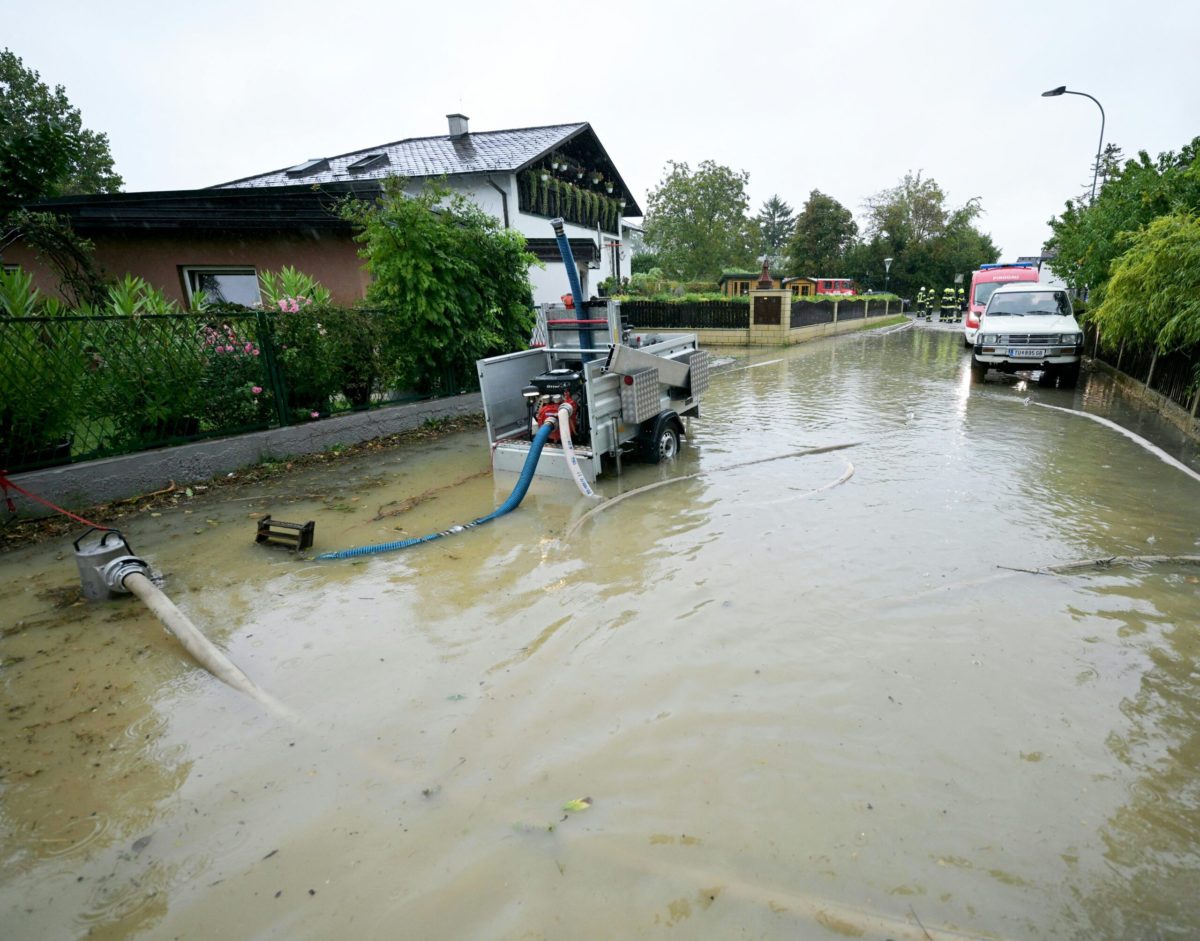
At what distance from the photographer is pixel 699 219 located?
37062 millimetres

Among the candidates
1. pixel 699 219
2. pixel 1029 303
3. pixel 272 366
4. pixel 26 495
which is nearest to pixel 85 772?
pixel 26 495

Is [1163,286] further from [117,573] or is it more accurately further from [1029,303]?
[117,573]

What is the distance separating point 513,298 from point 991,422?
7963mm

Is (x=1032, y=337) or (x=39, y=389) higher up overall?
(x=39, y=389)

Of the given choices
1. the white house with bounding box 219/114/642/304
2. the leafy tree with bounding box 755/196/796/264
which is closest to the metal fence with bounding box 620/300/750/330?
the white house with bounding box 219/114/642/304

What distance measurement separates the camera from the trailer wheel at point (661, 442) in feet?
23.0

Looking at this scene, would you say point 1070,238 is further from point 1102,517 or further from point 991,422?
point 1102,517

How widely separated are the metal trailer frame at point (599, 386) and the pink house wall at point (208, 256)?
7256mm

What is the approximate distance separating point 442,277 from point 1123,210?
1449cm

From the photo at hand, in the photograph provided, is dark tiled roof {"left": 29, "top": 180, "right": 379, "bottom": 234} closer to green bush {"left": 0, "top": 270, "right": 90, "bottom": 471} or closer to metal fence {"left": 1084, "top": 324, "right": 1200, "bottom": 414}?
green bush {"left": 0, "top": 270, "right": 90, "bottom": 471}

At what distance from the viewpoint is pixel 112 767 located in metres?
2.72

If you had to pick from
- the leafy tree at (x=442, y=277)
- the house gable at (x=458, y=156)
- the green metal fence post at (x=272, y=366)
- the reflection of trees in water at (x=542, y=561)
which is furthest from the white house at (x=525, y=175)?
the reflection of trees in water at (x=542, y=561)

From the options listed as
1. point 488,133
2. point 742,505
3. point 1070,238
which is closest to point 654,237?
point 488,133

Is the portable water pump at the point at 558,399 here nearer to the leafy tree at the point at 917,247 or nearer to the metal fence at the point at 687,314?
the metal fence at the point at 687,314
